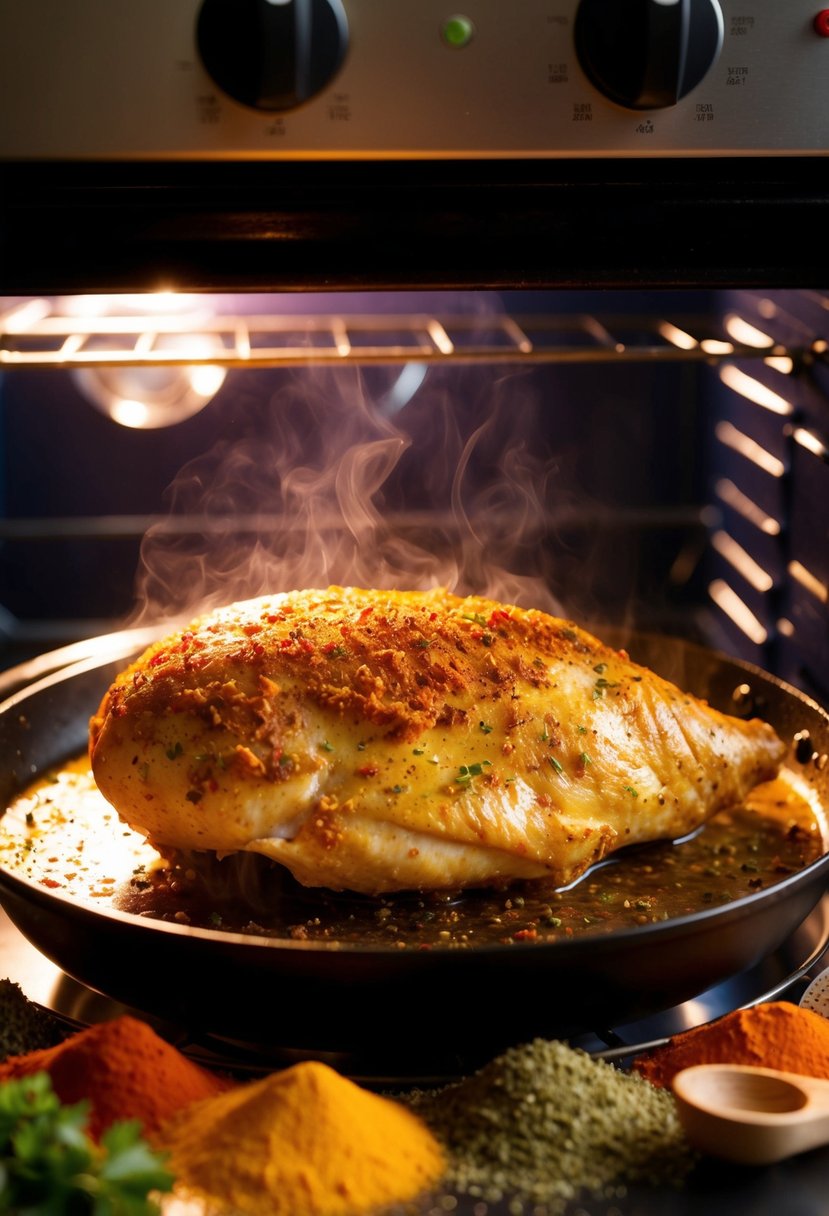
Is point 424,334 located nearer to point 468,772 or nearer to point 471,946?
point 468,772

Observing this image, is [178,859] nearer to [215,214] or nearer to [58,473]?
[215,214]

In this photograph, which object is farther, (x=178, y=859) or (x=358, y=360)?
(x=358, y=360)

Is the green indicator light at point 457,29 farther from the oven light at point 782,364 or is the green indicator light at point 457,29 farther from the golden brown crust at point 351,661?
the oven light at point 782,364

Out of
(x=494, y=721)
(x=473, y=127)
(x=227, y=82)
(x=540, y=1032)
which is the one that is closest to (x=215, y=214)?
(x=227, y=82)

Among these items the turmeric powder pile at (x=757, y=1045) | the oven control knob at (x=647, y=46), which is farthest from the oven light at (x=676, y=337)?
the turmeric powder pile at (x=757, y=1045)

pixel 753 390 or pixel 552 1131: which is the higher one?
pixel 753 390

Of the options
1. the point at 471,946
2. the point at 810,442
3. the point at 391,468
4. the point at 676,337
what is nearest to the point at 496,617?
the point at 471,946

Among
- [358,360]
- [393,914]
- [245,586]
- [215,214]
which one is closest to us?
[215,214]

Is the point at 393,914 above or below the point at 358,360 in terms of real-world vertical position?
below
